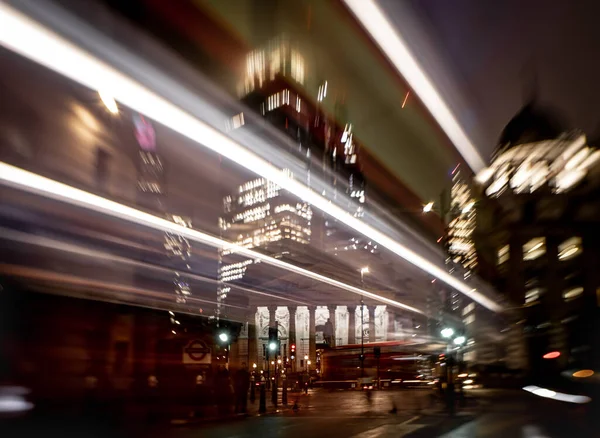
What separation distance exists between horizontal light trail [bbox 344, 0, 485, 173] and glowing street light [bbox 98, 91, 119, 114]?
9.72 feet

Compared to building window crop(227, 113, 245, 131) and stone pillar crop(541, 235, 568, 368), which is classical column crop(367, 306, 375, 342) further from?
building window crop(227, 113, 245, 131)

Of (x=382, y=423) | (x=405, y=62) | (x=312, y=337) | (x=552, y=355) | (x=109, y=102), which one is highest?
(x=405, y=62)

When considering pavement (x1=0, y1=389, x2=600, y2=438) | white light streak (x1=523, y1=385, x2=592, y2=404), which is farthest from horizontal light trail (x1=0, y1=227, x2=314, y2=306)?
white light streak (x1=523, y1=385, x2=592, y2=404)

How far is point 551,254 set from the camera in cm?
1018

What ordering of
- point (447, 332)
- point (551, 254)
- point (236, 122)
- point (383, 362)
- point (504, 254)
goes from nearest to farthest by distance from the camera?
point (236, 122)
point (551, 254)
point (504, 254)
point (447, 332)
point (383, 362)

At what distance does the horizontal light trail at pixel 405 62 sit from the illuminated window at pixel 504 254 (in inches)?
97.3

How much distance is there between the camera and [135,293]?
23.5ft

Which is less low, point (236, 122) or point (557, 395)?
point (236, 122)

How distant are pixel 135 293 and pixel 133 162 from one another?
1701 millimetres

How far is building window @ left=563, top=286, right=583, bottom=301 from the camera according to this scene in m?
8.94

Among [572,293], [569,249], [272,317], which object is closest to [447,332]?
[272,317]

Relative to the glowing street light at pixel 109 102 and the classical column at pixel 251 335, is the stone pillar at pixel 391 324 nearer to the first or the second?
the classical column at pixel 251 335

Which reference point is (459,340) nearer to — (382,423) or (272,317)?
(382,423)

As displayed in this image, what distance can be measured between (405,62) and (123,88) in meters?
4.29
